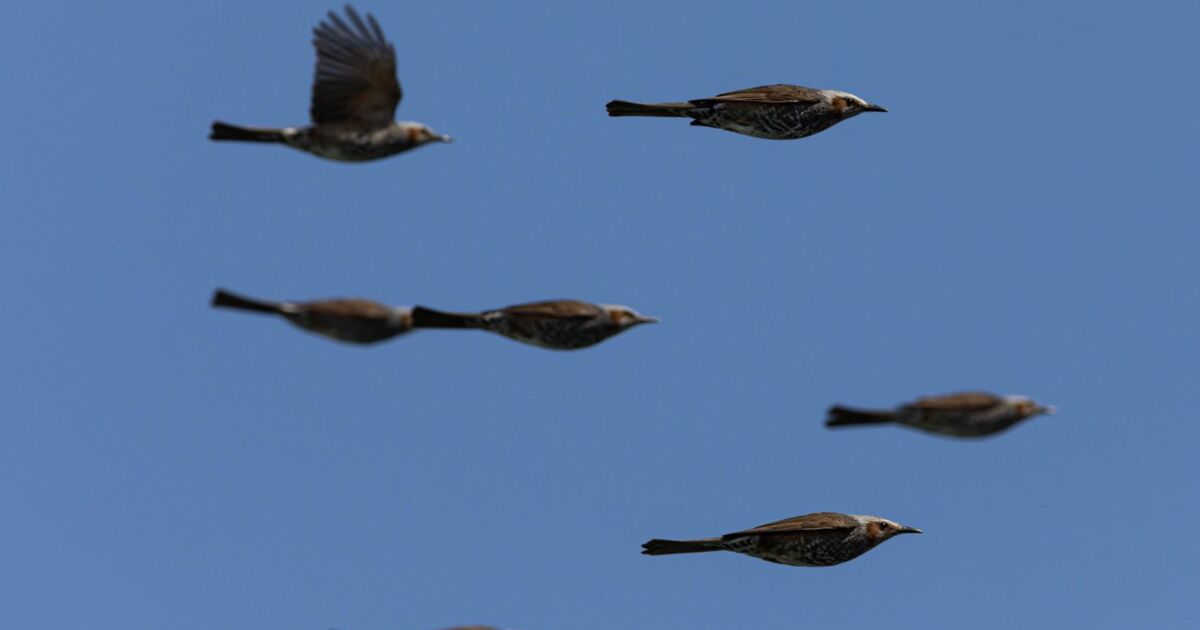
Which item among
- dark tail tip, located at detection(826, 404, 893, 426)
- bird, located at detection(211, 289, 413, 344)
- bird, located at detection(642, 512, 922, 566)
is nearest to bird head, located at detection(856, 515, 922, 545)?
bird, located at detection(642, 512, 922, 566)

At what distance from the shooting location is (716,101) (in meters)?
34.9

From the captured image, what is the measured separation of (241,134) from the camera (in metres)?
30.8

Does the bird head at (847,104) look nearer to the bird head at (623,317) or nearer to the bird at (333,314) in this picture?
the bird head at (623,317)

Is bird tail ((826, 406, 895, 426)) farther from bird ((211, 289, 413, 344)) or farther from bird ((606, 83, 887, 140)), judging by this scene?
bird ((606, 83, 887, 140))

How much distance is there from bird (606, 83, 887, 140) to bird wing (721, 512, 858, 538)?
21.7ft

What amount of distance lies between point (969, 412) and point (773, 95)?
346 inches

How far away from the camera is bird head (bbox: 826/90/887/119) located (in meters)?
35.8

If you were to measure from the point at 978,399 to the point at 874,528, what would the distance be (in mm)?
6021

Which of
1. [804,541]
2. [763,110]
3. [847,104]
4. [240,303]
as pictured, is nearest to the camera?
[240,303]

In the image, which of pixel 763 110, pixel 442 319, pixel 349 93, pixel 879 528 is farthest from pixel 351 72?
pixel 879 528

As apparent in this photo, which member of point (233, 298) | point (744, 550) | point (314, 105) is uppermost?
point (314, 105)

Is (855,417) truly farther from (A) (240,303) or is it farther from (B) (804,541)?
(A) (240,303)

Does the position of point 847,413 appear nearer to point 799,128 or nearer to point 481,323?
point 481,323

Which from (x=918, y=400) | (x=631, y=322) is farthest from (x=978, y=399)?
(x=631, y=322)
